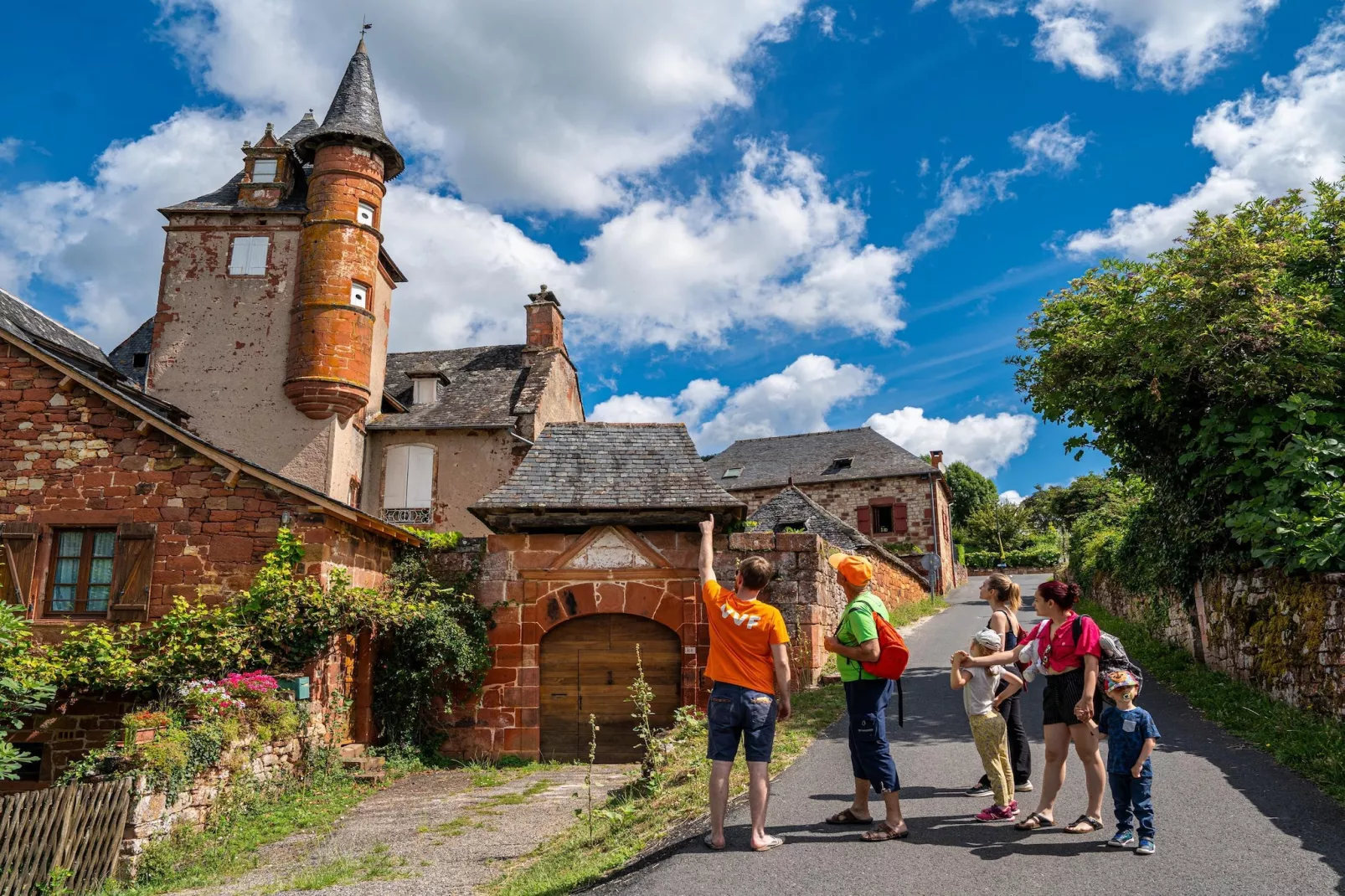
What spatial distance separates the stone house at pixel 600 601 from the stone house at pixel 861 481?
22.8m

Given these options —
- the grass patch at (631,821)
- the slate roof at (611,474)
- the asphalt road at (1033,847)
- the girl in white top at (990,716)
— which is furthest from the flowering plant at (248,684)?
the girl in white top at (990,716)

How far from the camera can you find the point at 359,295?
2027cm

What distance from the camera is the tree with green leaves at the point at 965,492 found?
2274 inches

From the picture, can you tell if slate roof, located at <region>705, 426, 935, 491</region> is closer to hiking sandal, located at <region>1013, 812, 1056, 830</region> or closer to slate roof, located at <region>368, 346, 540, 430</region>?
slate roof, located at <region>368, 346, 540, 430</region>

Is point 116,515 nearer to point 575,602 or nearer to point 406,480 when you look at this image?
point 575,602

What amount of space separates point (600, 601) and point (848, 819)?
273 inches

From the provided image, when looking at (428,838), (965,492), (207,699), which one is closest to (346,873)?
(428,838)

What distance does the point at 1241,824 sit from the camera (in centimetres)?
551

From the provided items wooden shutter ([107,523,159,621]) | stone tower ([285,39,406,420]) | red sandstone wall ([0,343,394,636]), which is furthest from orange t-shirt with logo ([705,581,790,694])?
stone tower ([285,39,406,420])

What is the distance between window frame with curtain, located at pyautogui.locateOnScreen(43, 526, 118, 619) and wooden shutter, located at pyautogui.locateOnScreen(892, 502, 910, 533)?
3048 cm

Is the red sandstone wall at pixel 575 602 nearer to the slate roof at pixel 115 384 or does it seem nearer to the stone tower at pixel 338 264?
the slate roof at pixel 115 384

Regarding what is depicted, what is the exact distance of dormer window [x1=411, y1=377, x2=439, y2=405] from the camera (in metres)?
23.2

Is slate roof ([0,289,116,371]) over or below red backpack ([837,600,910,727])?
over

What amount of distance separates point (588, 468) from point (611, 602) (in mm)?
2040
